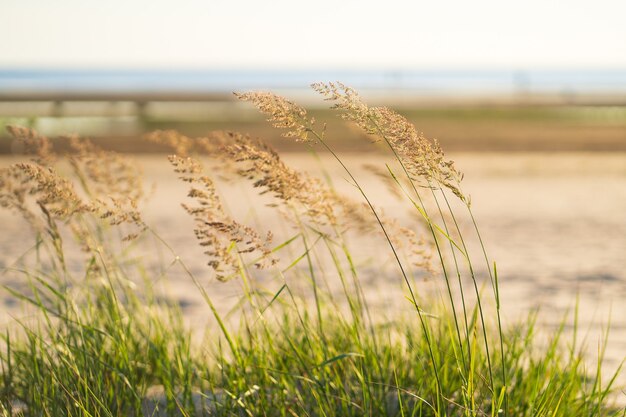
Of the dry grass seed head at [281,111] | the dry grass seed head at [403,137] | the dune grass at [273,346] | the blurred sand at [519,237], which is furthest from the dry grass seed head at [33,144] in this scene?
the dry grass seed head at [403,137]

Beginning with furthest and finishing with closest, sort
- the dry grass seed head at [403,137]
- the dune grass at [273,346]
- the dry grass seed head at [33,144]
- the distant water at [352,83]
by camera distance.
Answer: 1. the distant water at [352,83]
2. the dry grass seed head at [33,144]
3. the dune grass at [273,346]
4. the dry grass seed head at [403,137]

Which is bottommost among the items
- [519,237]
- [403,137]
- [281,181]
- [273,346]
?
[519,237]

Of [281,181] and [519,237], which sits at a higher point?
[281,181]

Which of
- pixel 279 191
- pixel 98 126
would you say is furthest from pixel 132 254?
pixel 98 126

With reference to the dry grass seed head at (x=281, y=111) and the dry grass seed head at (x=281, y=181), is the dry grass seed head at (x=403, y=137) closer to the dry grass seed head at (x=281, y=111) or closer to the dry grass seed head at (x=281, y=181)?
the dry grass seed head at (x=281, y=111)

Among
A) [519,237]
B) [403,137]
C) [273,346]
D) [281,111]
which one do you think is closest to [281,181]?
[281,111]

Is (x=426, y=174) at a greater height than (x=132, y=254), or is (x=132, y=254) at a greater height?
(x=426, y=174)

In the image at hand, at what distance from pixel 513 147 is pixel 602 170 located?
8.21 feet

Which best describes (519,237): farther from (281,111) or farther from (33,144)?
(281,111)

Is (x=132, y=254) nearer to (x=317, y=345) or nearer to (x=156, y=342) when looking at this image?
(x=156, y=342)

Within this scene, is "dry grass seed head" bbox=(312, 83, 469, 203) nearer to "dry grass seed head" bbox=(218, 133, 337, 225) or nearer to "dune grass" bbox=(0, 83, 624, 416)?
"dune grass" bbox=(0, 83, 624, 416)

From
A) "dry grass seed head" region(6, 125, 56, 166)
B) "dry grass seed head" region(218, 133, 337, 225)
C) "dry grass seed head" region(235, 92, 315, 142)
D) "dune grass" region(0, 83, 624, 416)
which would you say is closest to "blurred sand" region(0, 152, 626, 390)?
"dune grass" region(0, 83, 624, 416)

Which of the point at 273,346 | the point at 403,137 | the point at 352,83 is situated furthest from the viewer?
the point at 352,83

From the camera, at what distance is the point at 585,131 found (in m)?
15.9
